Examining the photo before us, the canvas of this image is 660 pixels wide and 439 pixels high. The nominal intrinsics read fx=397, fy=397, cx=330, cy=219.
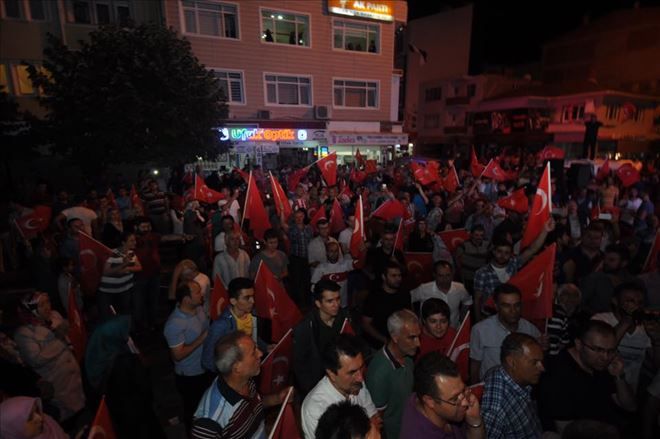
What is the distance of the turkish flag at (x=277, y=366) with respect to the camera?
3898 millimetres

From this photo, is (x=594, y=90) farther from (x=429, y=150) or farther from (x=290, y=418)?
(x=290, y=418)

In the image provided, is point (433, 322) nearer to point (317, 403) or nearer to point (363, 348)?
point (363, 348)

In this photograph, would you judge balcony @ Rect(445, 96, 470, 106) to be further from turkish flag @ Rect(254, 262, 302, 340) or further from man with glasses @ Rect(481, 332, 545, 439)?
man with glasses @ Rect(481, 332, 545, 439)

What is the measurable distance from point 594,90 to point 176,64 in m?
34.3

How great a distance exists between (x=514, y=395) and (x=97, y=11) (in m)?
24.9

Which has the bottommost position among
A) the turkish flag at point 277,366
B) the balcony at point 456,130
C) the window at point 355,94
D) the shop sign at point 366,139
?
the turkish flag at point 277,366

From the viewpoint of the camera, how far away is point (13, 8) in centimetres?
1902

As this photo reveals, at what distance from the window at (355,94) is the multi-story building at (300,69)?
0.21 feet

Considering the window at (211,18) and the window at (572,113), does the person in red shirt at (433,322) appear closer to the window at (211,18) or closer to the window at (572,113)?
the window at (211,18)

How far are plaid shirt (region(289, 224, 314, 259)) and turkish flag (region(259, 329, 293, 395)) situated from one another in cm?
345

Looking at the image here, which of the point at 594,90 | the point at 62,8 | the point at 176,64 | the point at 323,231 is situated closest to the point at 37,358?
the point at 323,231

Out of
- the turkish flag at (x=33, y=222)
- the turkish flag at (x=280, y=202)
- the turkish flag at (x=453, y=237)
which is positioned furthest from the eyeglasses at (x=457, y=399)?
the turkish flag at (x=33, y=222)

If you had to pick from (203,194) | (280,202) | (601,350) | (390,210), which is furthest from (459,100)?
(601,350)

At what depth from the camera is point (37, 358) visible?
3.64m
